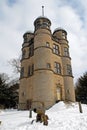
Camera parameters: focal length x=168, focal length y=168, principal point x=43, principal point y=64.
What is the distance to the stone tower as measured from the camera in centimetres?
2442

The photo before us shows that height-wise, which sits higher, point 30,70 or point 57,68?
point 57,68

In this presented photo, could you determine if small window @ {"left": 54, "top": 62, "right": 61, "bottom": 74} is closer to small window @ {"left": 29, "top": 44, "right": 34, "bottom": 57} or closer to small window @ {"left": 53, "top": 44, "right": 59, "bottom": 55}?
small window @ {"left": 53, "top": 44, "right": 59, "bottom": 55}

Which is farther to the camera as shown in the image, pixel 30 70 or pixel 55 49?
pixel 55 49

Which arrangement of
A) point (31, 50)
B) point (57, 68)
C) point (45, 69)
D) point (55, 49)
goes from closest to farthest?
point (45, 69) → point (57, 68) → point (55, 49) → point (31, 50)

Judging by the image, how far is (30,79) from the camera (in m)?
28.2

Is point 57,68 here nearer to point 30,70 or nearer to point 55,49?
point 55,49

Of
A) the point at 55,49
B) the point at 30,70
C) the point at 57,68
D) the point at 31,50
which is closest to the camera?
the point at 57,68

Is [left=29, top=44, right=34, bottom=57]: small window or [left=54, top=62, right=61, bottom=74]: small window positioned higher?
[left=29, top=44, right=34, bottom=57]: small window

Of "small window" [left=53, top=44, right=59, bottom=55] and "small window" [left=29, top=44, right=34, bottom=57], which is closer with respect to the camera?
"small window" [left=53, top=44, right=59, bottom=55]

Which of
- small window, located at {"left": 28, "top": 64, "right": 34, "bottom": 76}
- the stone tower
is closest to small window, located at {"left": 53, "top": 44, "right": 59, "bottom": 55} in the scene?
the stone tower

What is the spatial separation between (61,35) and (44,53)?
7.67m

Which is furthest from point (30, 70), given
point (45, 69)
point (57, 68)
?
point (57, 68)

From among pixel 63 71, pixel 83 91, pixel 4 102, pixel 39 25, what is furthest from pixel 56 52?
pixel 4 102

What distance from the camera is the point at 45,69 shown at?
25.4 m
